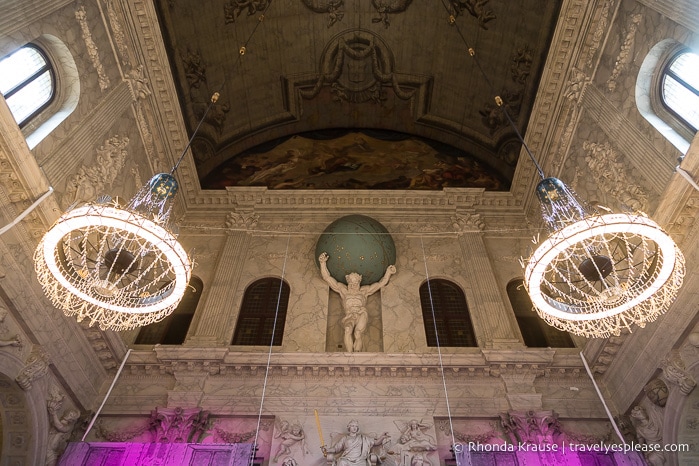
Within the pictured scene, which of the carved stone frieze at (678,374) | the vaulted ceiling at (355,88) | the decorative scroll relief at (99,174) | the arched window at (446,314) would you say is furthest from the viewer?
the vaulted ceiling at (355,88)

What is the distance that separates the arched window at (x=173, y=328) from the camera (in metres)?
9.30

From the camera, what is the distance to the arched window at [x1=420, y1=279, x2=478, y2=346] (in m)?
9.26

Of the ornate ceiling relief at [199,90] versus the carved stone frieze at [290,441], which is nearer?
the carved stone frieze at [290,441]

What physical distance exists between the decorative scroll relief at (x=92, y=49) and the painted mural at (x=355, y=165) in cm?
492

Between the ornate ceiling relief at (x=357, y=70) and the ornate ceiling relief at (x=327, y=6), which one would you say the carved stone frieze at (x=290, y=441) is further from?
the ornate ceiling relief at (x=327, y=6)

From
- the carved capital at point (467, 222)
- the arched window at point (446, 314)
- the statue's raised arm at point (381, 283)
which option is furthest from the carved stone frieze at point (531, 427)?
the carved capital at point (467, 222)

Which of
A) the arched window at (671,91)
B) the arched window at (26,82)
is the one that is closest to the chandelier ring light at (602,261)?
the arched window at (671,91)

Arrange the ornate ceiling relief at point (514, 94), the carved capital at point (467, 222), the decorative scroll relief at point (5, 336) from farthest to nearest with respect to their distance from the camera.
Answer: the carved capital at point (467, 222) < the ornate ceiling relief at point (514, 94) < the decorative scroll relief at point (5, 336)

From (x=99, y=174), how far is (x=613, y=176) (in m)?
9.02

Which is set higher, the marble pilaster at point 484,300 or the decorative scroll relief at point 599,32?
the decorative scroll relief at point 599,32

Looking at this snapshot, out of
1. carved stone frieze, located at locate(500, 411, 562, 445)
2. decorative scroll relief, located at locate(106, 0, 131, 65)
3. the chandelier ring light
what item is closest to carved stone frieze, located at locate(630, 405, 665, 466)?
carved stone frieze, located at locate(500, 411, 562, 445)

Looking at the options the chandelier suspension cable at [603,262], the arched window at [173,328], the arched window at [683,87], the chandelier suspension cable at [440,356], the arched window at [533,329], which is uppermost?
the arched window at [683,87]

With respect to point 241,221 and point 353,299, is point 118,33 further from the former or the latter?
point 353,299

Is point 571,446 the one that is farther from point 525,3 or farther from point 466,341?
point 525,3
